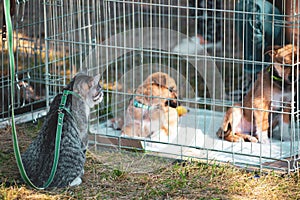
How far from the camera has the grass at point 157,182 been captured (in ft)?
12.8

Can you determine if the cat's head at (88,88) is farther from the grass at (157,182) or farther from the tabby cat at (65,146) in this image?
the grass at (157,182)

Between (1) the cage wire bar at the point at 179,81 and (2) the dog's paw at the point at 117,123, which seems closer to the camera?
(1) the cage wire bar at the point at 179,81

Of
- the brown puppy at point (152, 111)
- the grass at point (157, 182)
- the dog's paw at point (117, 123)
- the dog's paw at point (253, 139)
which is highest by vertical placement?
the brown puppy at point (152, 111)

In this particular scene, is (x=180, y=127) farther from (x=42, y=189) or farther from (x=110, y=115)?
(x=42, y=189)

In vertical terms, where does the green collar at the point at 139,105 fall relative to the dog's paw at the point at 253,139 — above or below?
above

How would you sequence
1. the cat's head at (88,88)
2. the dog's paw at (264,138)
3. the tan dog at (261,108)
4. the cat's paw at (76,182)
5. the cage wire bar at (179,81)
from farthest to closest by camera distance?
the dog's paw at (264,138) → the tan dog at (261,108) → the cage wire bar at (179,81) → the cat's head at (88,88) → the cat's paw at (76,182)

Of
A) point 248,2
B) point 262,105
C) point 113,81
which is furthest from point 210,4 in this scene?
point 262,105

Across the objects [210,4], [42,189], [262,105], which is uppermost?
[210,4]

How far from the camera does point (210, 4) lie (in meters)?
7.28

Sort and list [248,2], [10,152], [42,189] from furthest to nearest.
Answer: [248,2], [10,152], [42,189]

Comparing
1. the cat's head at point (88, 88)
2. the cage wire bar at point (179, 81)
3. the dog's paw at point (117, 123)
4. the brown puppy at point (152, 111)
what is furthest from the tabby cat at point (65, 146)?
the dog's paw at point (117, 123)

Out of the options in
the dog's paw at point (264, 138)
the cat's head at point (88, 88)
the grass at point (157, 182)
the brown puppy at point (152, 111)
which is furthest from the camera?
the brown puppy at point (152, 111)

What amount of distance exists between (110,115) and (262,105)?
4.96 feet

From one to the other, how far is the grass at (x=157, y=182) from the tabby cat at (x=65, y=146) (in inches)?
3.4
